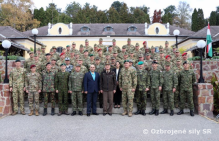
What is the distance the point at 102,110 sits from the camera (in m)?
7.46

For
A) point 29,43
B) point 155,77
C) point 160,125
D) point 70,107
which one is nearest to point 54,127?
point 70,107

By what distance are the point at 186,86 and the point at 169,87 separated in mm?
604

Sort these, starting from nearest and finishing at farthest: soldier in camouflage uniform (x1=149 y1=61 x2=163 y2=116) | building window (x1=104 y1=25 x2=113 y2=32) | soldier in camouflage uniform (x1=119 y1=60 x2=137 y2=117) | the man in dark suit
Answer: soldier in camouflage uniform (x1=119 y1=60 x2=137 y2=117) → the man in dark suit → soldier in camouflage uniform (x1=149 y1=61 x2=163 y2=116) → building window (x1=104 y1=25 x2=113 y2=32)

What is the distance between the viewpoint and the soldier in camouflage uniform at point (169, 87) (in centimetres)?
711

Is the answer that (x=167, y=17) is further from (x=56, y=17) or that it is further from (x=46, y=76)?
(x=46, y=76)

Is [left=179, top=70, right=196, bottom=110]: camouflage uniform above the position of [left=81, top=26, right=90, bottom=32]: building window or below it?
below

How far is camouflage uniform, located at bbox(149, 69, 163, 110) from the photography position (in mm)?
7113

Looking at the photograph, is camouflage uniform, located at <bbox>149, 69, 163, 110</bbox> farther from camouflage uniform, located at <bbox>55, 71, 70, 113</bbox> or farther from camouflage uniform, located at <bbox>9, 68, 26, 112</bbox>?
camouflage uniform, located at <bbox>9, 68, 26, 112</bbox>

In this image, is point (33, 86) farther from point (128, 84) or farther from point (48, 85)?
point (128, 84)

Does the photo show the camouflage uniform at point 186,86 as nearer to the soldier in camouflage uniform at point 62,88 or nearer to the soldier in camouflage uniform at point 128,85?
the soldier in camouflage uniform at point 128,85

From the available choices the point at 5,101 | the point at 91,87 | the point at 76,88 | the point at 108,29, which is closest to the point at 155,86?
the point at 91,87

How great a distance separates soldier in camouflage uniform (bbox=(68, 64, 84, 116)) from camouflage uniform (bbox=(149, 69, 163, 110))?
8.47ft

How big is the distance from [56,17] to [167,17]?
23679mm

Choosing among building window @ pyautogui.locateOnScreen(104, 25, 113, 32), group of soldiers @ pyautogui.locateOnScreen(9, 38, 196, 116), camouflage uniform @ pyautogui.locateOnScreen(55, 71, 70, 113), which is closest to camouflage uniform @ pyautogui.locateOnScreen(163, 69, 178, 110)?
group of soldiers @ pyautogui.locateOnScreen(9, 38, 196, 116)
